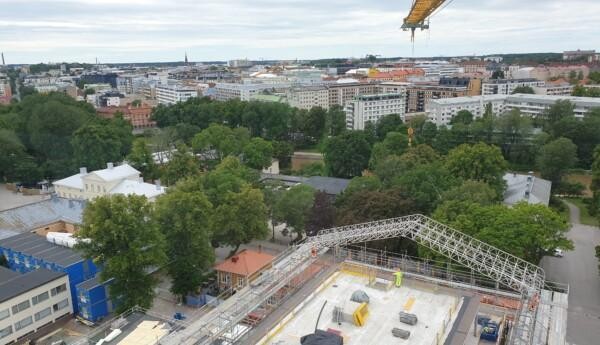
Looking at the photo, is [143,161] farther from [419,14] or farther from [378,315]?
[378,315]

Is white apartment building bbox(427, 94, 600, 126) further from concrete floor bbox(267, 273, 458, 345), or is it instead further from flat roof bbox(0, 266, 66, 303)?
flat roof bbox(0, 266, 66, 303)

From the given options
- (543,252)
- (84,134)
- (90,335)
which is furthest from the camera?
(84,134)

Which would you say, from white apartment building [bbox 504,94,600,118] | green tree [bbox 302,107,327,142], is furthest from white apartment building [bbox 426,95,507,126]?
green tree [bbox 302,107,327,142]

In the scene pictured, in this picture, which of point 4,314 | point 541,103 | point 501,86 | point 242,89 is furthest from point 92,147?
point 501,86

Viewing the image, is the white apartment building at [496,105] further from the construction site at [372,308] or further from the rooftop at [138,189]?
the construction site at [372,308]

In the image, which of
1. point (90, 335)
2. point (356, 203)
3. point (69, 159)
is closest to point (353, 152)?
point (356, 203)

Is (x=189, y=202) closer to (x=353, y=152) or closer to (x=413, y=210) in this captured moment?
(x=413, y=210)
